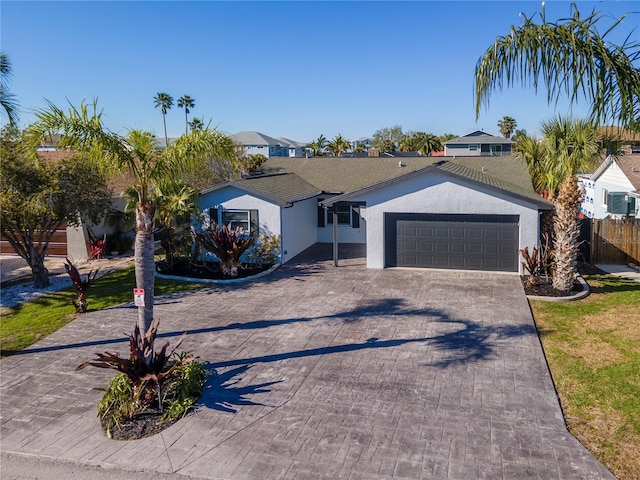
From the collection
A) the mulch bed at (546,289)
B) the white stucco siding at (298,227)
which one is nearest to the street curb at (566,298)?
the mulch bed at (546,289)

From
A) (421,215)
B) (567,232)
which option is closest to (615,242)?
(567,232)

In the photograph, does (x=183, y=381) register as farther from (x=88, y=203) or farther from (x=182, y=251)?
(x=182, y=251)

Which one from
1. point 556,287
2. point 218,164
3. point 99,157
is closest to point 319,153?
point 218,164

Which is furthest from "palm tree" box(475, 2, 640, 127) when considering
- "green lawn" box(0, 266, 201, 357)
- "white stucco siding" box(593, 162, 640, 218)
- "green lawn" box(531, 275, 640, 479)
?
"white stucco siding" box(593, 162, 640, 218)

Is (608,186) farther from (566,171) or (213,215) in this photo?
(213,215)

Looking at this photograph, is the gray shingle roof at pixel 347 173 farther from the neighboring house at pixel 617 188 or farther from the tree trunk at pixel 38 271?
the tree trunk at pixel 38 271

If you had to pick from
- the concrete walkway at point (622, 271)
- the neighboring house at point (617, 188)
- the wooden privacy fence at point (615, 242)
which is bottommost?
the concrete walkway at point (622, 271)

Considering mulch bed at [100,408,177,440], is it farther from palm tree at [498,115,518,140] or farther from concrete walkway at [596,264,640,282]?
palm tree at [498,115,518,140]
